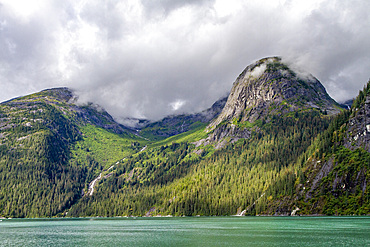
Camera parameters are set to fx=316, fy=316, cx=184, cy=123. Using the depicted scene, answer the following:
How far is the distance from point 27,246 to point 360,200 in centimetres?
18792

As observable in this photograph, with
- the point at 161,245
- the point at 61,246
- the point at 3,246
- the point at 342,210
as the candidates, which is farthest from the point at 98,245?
the point at 342,210

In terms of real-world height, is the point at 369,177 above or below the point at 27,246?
above

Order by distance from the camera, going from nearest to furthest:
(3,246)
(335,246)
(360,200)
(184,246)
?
(335,246), (184,246), (3,246), (360,200)

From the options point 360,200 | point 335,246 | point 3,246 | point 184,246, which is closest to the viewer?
point 335,246

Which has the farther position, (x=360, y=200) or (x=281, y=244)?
(x=360, y=200)

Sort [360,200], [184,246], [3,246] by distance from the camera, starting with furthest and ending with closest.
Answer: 1. [360,200]
2. [3,246]
3. [184,246]

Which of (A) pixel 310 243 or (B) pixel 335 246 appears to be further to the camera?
(A) pixel 310 243

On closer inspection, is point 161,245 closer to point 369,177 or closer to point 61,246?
point 61,246

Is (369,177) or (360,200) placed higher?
(369,177)

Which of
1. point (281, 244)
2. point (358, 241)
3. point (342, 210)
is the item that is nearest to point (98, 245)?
point (281, 244)

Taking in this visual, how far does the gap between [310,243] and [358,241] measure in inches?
425

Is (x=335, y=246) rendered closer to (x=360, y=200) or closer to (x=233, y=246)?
(x=233, y=246)

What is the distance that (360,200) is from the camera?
19425cm

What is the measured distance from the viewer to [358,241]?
240 ft
